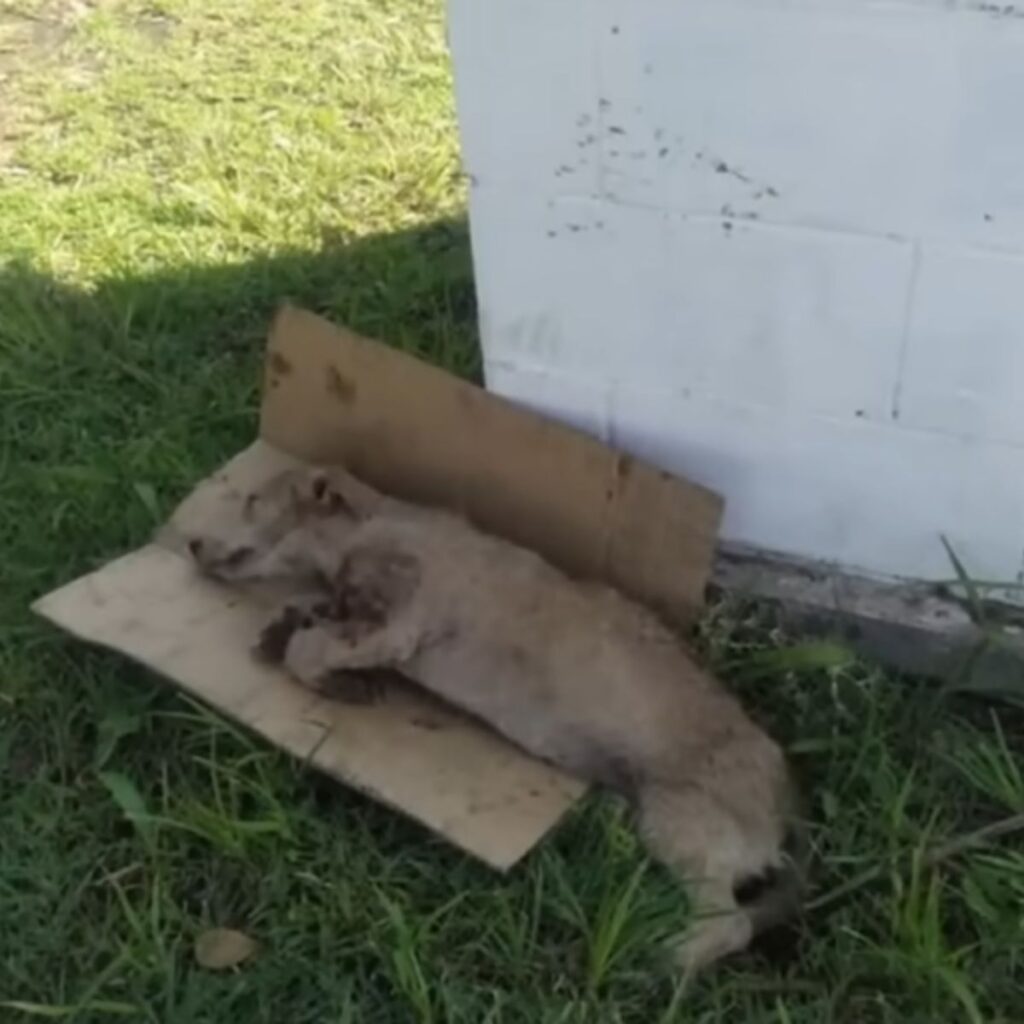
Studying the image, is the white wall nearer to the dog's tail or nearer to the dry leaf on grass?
the dog's tail

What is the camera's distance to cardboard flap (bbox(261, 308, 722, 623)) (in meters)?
3.04

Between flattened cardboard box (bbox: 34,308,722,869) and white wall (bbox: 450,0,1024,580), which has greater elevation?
white wall (bbox: 450,0,1024,580)

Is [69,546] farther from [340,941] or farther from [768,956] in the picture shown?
[768,956]

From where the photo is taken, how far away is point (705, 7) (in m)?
2.60

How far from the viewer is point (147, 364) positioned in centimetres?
390

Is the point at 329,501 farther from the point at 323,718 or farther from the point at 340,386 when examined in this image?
the point at 323,718

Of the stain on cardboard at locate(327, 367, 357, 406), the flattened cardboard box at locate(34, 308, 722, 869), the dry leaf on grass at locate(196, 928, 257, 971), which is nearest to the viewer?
the dry leaf on grass at locate(196, 928, 257, 971)

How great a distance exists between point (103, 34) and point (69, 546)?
7.18 feet

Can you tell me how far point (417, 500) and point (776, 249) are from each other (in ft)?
2.66

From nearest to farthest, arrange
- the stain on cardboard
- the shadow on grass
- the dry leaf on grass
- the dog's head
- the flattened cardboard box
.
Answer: the dry leaf on grass
the flattened cardboard box
the dog's head
the stain on cardboard
the shadow on grass

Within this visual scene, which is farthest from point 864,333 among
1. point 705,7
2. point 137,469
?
point 137,469

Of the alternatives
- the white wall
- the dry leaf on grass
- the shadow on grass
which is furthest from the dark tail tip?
the shadow on grass

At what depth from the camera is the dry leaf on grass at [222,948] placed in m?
2.70

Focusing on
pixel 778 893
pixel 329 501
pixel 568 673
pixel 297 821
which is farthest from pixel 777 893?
pixel 329 501
